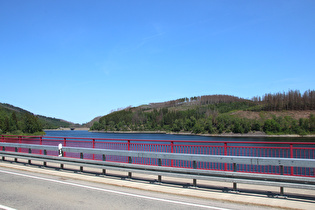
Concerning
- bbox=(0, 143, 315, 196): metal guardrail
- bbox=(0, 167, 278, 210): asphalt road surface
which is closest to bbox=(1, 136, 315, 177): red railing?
bbox=(0, 143, 315, 196): metal guardrail

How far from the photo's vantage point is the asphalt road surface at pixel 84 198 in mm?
6613

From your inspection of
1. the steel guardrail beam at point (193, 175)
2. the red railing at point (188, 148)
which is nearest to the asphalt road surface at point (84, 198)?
the steel guardrail beam at point (193, 175)

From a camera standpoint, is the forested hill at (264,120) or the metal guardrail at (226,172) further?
the forested hill at (264,120)

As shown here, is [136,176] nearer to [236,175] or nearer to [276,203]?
[236,175]

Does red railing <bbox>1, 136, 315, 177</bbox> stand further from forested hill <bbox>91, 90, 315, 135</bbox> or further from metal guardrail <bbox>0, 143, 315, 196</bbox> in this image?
forested hill <bbox>91, 90, 315, 135</bbox>

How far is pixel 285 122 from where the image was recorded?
134m

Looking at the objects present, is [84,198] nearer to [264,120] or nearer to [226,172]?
[226,172]

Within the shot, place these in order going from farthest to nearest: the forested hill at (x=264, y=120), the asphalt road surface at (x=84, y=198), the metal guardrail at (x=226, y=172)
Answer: the forested hill at (x=264, y=120) < the metal guardrail at (x=226, y=172) < the asphalt road surface at (x=84, y=198)

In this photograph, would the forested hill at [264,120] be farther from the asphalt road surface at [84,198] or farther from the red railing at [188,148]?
the asphalt road surface at [84,198]

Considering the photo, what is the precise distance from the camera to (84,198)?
7.42 meters

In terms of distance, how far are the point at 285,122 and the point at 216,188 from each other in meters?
140

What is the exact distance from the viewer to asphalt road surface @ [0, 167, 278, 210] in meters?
6.61

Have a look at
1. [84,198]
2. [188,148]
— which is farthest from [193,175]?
[188,148]

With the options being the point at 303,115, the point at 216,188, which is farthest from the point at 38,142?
the point at 303,115
